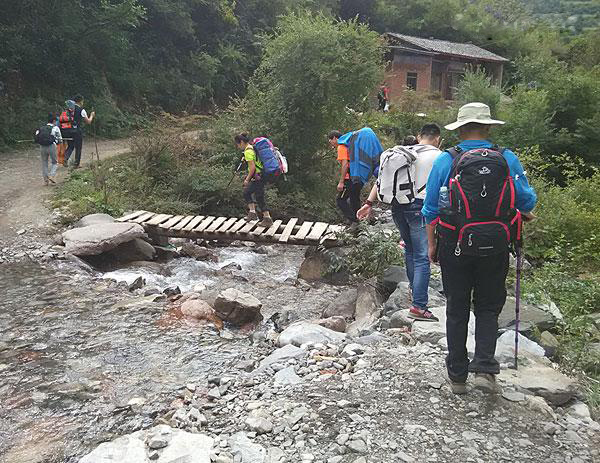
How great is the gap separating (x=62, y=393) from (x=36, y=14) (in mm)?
17320

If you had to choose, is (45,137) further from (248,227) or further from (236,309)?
(236,309)

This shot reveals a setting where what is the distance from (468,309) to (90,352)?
3642 mm

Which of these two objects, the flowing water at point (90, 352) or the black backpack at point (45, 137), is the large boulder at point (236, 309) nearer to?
the flowing water at point (90, 352)

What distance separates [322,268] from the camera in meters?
8.71

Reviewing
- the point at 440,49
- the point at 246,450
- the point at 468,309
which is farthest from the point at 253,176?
the point at 440,49

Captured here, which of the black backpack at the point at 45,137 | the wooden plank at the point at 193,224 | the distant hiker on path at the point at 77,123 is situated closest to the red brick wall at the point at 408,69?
the distant hiker on path at the point at 77,123

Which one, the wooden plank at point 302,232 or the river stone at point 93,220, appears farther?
the river stone at point 93,220

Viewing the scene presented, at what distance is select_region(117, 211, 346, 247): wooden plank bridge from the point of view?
869 centimetres

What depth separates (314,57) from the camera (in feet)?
39.6

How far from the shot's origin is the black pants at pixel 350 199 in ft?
27.1

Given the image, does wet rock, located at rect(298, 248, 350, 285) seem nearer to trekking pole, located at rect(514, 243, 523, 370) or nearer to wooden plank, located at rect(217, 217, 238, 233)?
wooden plank, located at rect(217, 217, 238, 233)

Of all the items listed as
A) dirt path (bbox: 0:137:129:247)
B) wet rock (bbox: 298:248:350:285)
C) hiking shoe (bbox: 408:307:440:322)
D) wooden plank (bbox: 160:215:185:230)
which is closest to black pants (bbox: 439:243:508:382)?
hiking shoe (bbox: 408:307:440:322)

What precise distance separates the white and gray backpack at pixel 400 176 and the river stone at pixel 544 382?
176 centimetres

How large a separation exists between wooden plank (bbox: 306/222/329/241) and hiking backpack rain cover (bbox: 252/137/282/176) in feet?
3.81
